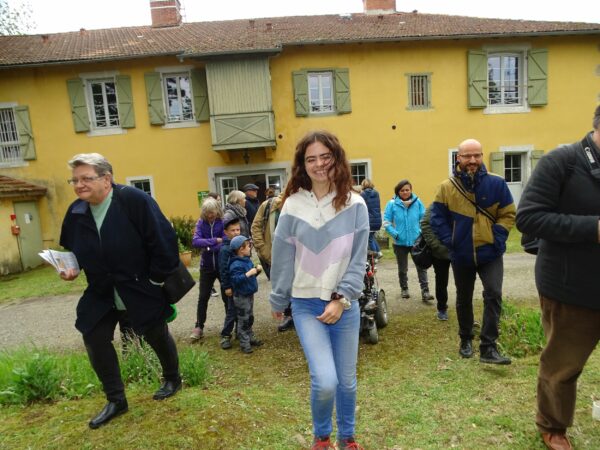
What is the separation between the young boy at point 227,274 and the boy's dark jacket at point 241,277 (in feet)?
0.24

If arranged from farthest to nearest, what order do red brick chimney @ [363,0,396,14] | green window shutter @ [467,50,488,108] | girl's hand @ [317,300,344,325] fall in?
red brick chimney @ [363,0,396,14] → green window shutter @ [467,50,488,108] → girl's hand @ [317,300,344,325]

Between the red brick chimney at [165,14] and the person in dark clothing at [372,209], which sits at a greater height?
the red brick chimney at [165,14]

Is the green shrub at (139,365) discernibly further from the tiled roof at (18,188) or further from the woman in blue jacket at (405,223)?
the tiled roof at (18,188)

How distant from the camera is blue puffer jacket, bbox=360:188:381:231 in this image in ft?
18.7

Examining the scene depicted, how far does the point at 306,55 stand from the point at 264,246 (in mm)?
10546

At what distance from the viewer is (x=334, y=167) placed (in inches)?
94.6

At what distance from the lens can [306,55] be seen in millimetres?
13391

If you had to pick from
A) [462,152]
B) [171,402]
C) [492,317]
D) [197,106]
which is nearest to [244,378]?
[171,402]

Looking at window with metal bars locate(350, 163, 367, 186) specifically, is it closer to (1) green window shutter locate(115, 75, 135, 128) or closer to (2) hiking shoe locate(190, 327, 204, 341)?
(1) green window shutter locate(115, 75, 135, 128)

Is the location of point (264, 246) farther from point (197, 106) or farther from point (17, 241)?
point (17, 241)

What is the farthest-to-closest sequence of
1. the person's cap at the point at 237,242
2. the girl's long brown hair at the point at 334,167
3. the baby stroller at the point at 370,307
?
the person's cap at the point at 237,242
the baby stroller at the point at 370,307
the girl's long brown hair at the point at 334,167

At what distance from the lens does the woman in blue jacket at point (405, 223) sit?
6.08m

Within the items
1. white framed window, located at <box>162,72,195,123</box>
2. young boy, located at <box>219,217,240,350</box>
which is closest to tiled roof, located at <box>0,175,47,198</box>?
white framed window, located at <box>162,72,195,123</box>

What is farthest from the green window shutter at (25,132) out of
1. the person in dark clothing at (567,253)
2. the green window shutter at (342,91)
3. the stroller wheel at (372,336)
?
the person in dark clothing at (567,253)
